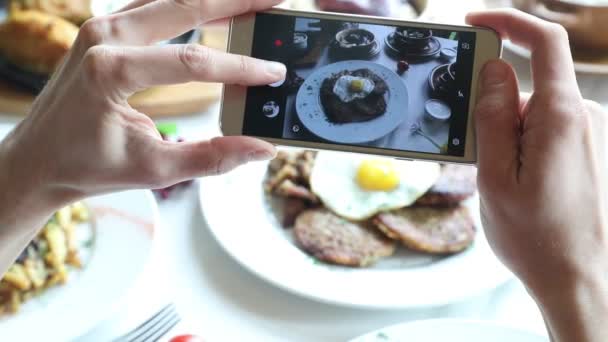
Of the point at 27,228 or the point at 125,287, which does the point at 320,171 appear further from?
the point at 27,228

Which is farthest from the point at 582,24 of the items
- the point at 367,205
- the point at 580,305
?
the point at 580,305

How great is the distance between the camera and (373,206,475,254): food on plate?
1.13m

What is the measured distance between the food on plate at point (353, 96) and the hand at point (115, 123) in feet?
0.25

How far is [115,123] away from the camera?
77 centimetres

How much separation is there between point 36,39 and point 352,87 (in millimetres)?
822

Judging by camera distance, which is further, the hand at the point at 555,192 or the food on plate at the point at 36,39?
the food on plate at the point at 36,39

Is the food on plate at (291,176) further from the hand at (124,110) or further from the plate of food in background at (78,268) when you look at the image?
the hand at (124,110)

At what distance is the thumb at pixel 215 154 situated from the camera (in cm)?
79

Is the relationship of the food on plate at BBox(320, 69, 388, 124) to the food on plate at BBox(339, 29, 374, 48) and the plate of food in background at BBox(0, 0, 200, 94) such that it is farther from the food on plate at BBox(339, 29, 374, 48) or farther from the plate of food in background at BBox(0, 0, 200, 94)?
the plate of food in background at BBox(0, 0, 200, 94)

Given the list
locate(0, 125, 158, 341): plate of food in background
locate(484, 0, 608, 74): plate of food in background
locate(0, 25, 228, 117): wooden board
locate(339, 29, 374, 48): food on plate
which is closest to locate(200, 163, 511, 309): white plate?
locate(0, 125, 158, 341): plate of food in background

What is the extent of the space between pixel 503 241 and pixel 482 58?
24 cm

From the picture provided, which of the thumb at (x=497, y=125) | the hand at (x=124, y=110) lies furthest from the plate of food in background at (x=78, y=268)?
the thumb at (x=497, y=125)

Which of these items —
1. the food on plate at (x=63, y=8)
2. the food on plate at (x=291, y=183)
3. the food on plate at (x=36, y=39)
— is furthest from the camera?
the food on plate at (x=63, y=8)

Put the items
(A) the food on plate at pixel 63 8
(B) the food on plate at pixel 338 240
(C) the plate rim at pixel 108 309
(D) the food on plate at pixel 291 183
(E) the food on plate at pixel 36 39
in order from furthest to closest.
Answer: (A) the food on plate at pixel 63 8
(E) the food on plate at pixel 36 39
(D) the food on plate at pixel 291 183
(B) the food on plate at pixel 338 240
(C) the plate rim at pixel 108 309
